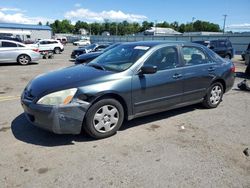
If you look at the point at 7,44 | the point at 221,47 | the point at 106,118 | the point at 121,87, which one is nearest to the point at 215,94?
the point at 121,87

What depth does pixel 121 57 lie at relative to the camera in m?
5.19

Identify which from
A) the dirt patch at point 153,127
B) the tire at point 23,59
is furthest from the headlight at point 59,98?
the tire at point 23,59

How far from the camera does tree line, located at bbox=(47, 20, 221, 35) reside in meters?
121

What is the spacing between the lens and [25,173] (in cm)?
334

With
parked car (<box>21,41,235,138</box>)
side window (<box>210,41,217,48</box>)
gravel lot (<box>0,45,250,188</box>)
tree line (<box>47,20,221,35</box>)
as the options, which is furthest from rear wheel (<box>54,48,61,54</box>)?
tree line (<box>47,20,221,35</box>)

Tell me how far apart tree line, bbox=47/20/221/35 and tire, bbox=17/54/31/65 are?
102926mm

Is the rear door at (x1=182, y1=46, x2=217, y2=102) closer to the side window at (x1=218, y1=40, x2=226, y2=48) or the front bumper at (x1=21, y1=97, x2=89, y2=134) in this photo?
the front bumper at (x1=21, y1=97, x2=89, y2=134)

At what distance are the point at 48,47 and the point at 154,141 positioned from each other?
24002 millimetres

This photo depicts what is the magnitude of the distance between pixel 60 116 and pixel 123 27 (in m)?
121

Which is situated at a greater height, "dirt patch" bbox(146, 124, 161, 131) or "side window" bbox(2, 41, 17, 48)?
"side window" bbox(2, 41, 17, 48)

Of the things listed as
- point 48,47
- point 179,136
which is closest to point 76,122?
point 179,136

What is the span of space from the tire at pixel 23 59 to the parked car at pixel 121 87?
11.4m

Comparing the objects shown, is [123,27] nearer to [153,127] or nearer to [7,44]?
[7,44]

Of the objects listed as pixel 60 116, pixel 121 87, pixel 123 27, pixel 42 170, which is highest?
pixel 123 27
